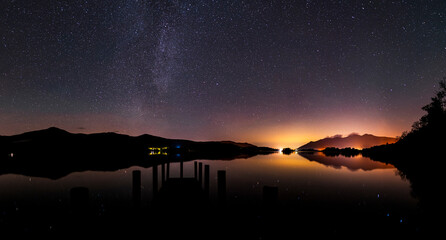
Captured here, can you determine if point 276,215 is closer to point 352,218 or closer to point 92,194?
point 352,218

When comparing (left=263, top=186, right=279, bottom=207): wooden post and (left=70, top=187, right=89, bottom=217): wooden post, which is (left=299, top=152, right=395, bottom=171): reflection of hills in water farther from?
(left=70, top=187, right=89, bottom=217): wooden post

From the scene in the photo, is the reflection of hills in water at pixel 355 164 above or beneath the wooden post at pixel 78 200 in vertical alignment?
beneath

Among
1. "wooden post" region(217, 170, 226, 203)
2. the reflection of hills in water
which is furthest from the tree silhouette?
"wooden post" region(217, 170, 226, 203)

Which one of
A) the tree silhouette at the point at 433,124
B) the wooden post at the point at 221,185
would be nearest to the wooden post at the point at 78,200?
the wooden post at the point at 221,185

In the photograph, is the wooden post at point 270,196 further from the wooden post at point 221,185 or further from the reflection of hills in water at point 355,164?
the reflection of hills in water at point 355,164

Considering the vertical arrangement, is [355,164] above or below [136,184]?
below

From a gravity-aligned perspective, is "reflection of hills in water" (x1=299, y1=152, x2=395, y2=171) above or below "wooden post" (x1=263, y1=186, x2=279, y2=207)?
below

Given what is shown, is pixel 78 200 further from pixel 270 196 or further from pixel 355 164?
pixel 355 164

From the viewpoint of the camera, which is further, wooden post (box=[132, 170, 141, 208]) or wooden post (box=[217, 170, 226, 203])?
wooden post (box=[217, 170, 226, 203])

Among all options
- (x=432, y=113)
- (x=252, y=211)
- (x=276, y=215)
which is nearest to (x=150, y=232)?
(x=276, y=215)

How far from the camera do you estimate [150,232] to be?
8.06 meters

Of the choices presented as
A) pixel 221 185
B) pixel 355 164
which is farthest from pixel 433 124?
pixel 221 185

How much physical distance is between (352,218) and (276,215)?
28.4ft

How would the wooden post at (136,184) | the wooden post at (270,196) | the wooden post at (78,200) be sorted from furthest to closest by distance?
1. the wooden post at (136,184)
2. the wooden post at (270,196)
3. the wooden post at (78,200)
